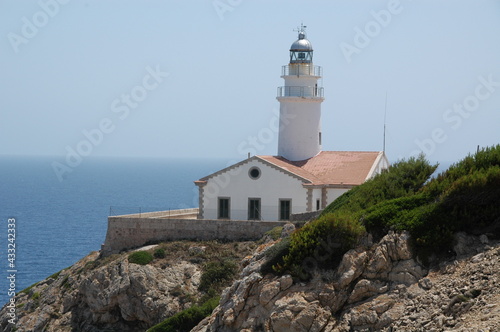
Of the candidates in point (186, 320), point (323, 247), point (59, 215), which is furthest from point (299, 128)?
point (59, 215)

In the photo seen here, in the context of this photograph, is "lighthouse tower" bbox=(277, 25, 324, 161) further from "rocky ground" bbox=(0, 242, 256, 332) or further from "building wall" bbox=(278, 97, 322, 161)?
"rocky ground" bbox=(0, 242, 256, 332)

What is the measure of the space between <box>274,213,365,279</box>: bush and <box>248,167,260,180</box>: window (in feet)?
59.0

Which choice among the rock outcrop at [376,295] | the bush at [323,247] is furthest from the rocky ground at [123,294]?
the bush at [323,247]

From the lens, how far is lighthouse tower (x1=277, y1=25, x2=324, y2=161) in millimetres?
40531

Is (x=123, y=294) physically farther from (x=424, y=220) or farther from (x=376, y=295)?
(x=424, y=220)

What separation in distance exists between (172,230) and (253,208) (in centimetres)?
375

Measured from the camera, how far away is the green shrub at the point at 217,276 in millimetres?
31641

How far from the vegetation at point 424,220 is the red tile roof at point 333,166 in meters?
16.3

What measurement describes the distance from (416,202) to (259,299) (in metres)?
4.11

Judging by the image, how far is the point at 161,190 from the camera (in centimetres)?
13088

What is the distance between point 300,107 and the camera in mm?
40625

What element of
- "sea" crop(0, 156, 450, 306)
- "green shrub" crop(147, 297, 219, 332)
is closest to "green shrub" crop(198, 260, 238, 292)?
"green shrub" crop(147, 297, 219, 332)

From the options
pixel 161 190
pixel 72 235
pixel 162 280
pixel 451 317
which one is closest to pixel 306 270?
pixel 451 317

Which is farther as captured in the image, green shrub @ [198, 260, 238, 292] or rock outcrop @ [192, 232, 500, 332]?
green shrub @ [198, 260, 238, 292]
